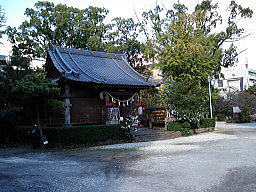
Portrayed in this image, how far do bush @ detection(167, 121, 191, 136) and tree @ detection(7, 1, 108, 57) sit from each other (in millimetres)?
13608

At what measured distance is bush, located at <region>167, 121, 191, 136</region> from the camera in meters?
18.0

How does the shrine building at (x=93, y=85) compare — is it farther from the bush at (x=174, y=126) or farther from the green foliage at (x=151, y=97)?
the green foliage at (x=151, y=97)

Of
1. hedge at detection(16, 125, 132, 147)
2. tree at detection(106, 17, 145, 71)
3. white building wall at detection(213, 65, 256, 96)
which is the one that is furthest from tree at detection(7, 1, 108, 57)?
white building wall at detection(213, 65, 256, 96)

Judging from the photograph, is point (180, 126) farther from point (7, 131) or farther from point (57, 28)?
point (57, 28)

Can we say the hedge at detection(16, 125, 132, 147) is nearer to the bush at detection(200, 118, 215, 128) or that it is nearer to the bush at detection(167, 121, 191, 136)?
the bush at detection(167, 121, 191, 136)

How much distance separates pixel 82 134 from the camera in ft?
43.1

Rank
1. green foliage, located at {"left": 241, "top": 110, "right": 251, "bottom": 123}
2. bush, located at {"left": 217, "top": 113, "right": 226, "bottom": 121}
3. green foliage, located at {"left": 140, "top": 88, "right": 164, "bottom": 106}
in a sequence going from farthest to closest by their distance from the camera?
bush, located at {"left": 217, "top": 113, "right": 226, "bottom": 121}, green foliage, located at {"left": 241, "top": 110, "right": 251, "bottom": 123}, green foliage, located at {"left": 140, "top": 88, "right": 164, "bottom": 106}

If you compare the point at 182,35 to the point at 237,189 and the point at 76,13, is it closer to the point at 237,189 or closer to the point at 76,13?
the point at 76,13

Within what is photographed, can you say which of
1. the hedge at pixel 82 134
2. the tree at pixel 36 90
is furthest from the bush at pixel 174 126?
the tree at pixel 36 90

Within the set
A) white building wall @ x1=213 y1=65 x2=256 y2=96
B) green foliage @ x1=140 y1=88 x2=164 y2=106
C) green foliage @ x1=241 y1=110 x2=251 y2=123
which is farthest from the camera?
white building wall @ x1=213 y1=65 x2=256 y2=96

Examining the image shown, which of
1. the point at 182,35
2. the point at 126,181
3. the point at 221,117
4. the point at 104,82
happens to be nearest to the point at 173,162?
the point at 126,181

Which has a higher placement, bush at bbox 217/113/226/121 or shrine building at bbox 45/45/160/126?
shrine building at bbox 45/45/160/126

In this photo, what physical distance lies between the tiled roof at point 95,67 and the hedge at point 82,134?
2999 mm

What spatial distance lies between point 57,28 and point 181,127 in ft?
60.1
